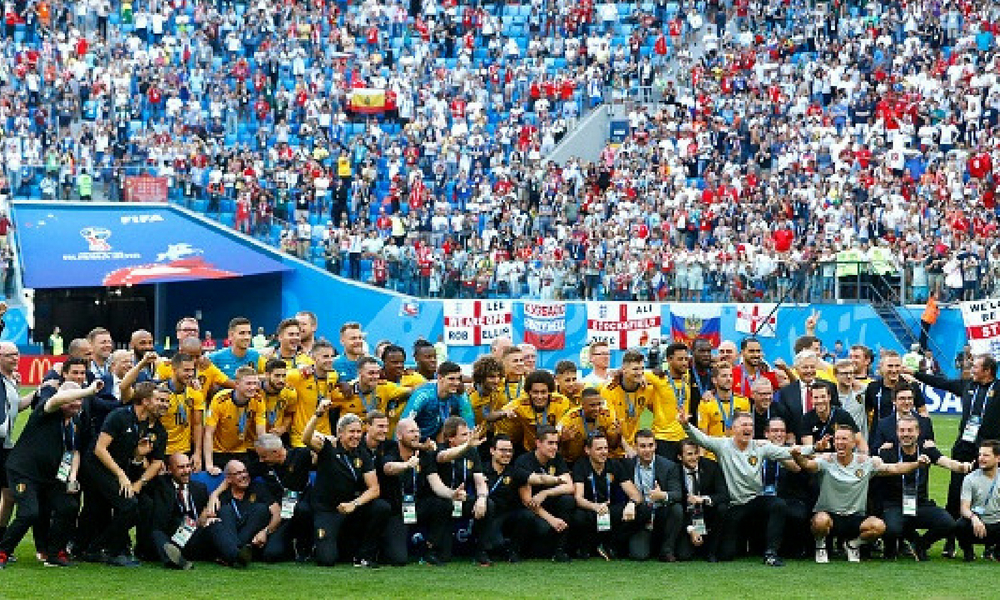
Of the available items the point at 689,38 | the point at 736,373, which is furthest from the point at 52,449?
the point at 689,38

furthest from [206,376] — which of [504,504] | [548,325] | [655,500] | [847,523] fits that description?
[548,325]

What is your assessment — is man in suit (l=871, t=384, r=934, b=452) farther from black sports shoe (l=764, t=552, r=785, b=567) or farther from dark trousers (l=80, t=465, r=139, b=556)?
dark trousers (l=80, t=465, r=139, b=556)

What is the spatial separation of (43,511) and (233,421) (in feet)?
5.25

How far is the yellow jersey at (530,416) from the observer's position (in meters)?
14.9

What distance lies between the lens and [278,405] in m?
14.8

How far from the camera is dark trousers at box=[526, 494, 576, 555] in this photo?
14.8m

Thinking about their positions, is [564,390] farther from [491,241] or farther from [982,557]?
[491,241]

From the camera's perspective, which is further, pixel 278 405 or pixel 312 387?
pixel 312 387

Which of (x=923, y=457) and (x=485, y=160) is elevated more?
(x=485, y=160)

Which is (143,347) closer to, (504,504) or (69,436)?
(69,436)

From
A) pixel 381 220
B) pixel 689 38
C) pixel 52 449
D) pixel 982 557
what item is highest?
pixel 689 38

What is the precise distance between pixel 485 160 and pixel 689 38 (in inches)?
228

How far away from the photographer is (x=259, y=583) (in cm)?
1346

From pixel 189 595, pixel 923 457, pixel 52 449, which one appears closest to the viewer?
pixel 189 595
